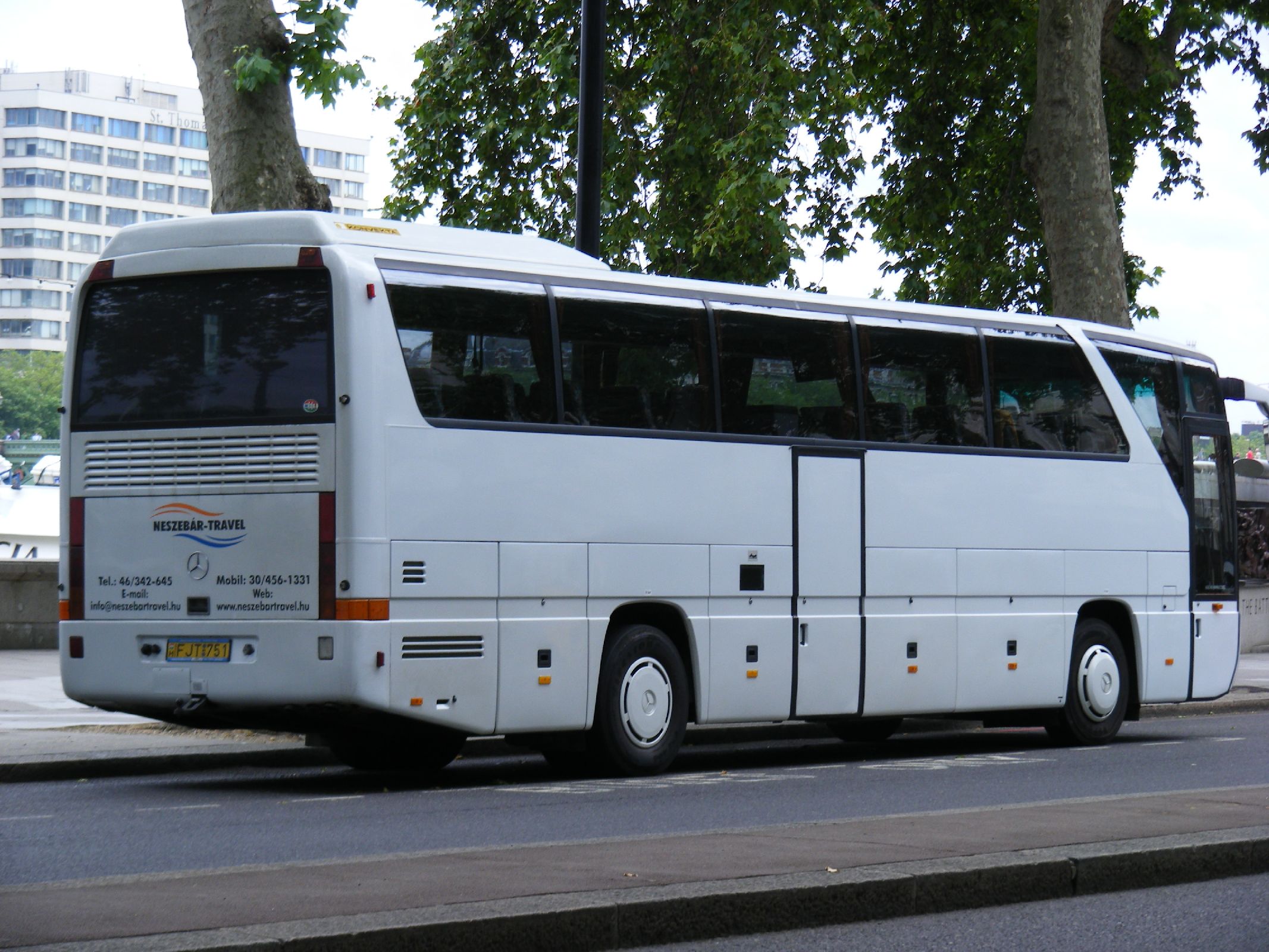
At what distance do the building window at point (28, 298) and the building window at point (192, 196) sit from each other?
1293cm

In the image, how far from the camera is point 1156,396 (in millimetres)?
17641

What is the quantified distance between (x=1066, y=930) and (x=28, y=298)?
15213cm

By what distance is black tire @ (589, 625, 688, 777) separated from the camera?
13.1m

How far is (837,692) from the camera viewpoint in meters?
14.6

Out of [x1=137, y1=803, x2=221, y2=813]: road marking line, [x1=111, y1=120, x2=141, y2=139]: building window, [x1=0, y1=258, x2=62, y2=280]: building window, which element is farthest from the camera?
[x1=111, y1=120, x2=141, y2=139]: building window

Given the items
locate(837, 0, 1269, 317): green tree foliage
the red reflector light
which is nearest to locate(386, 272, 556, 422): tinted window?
the red reflector light

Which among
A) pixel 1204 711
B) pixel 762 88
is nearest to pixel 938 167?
pixel 762 88

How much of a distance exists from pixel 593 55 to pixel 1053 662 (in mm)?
6285

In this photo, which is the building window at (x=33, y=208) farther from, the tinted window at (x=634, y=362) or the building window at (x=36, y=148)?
the tinted window at (x=634, y=362)

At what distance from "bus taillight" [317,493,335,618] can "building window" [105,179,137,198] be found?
14719 cm

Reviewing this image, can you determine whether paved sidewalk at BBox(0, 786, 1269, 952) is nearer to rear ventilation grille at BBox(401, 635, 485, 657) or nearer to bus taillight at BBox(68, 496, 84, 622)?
rear ventilation grille at BBox(401, 635, 485, 657)

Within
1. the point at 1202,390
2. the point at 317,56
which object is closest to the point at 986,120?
the point at 1202,390

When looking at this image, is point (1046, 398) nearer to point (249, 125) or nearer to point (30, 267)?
point (249, 125)

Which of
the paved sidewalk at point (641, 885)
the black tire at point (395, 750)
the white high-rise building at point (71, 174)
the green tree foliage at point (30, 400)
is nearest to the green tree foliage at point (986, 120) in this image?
the black tire at point (395, 750)
